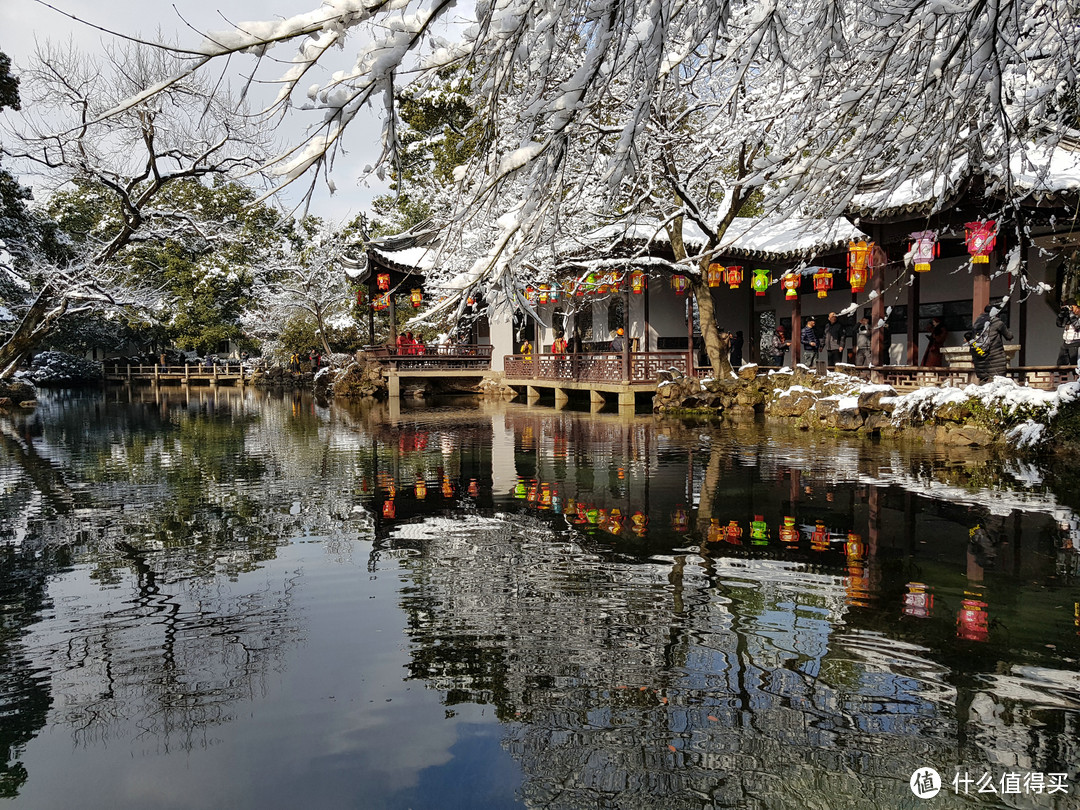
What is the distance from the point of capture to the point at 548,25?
3.54 meters

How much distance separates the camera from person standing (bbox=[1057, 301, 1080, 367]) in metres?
14.3

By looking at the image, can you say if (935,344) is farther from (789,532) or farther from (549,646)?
(549,646)

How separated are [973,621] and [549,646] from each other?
2.57m

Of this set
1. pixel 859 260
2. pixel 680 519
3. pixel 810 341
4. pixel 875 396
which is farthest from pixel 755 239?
pixel 680 519

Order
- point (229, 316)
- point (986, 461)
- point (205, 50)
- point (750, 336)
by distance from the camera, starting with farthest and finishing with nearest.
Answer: point (229, 316)
point (750, 336)
point (986, 461)
point (205, 50)

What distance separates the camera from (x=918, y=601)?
197 inches

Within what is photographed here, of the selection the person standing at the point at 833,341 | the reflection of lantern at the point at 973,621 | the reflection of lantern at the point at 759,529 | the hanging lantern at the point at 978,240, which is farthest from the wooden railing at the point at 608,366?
the reflection of lantern at the point at 973,621

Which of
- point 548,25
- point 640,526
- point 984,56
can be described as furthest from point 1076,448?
point 548,25

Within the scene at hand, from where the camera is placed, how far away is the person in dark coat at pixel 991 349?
13.5m

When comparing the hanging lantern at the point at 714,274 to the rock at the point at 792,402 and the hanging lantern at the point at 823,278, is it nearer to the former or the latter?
the hanging lantern at the point at 823,278

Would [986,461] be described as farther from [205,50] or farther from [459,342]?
[459,342]

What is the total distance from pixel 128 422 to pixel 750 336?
18.6 m

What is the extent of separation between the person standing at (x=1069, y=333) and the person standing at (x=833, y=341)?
4.90m

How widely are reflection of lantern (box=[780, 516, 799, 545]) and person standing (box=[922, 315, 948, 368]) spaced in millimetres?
11627
